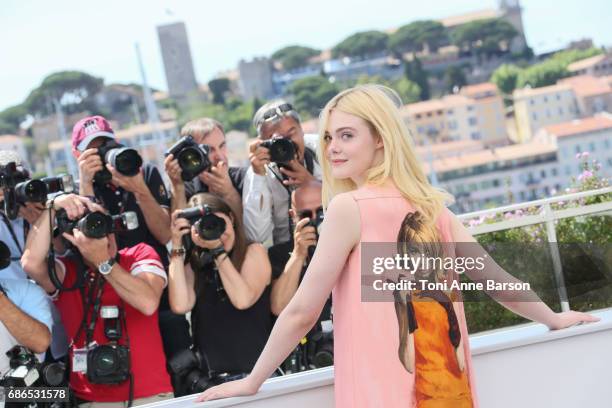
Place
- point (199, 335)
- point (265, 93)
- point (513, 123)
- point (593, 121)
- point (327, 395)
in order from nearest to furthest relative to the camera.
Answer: point (327, 395), point (199, 335), point (593, 121), point (513, 123), point (265, 93)

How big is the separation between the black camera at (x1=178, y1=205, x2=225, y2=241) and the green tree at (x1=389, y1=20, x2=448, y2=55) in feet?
400

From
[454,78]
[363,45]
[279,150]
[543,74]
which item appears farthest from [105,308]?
[363,45]

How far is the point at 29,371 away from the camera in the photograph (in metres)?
2.93

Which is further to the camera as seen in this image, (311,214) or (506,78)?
(506,78)

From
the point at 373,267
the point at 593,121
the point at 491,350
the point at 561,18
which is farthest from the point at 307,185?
the point at 561,18

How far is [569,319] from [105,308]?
4.80 feet

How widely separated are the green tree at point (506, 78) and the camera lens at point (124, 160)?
366 ft

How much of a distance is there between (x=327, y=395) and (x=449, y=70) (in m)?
117

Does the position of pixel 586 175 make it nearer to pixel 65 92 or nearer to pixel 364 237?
pixel 364 237

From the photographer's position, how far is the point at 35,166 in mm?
111500

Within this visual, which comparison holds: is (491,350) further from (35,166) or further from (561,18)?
(561,18)

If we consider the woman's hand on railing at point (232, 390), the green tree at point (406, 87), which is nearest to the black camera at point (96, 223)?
the woman's hand on railing at point (232, 390)

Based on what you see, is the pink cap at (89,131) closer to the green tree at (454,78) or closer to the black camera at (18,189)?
the black camera at (18,189)

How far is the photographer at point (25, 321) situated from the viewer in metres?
3.00
